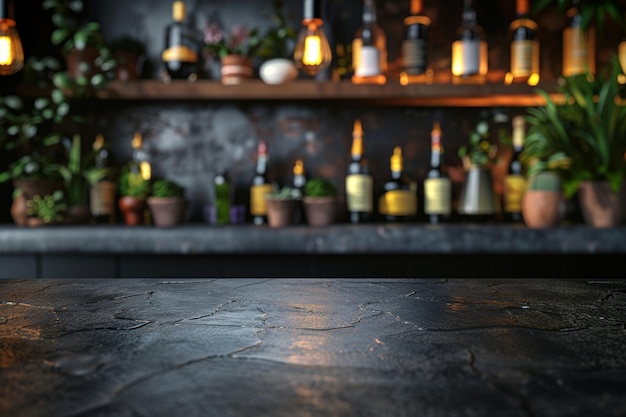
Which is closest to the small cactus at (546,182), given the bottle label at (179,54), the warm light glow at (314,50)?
the warm light glow at (314,50)

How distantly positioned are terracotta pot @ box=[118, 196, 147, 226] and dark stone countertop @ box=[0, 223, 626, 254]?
0.51 ft

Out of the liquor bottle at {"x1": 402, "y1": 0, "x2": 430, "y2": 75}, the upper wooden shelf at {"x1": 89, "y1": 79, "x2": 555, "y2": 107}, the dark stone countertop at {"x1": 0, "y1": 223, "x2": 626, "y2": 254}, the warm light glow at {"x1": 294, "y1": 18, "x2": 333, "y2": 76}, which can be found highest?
the liquor bottle at {"x1": 402, "y1": 0, "x2": 430, "y2": 75}

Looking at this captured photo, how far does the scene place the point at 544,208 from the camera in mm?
1683

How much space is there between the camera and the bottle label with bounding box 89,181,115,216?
78.5 inches

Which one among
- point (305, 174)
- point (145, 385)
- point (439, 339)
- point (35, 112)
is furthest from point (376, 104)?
point (145, 385)

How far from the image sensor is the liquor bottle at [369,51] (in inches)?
75.0

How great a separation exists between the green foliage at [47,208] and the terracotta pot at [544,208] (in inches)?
58.3

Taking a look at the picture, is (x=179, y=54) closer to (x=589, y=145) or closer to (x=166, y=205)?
(x=166, y=205)

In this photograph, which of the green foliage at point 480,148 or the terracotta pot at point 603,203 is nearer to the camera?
the terracotta pot at point 603,203

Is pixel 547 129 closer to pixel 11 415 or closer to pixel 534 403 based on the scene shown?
pixel 534 403

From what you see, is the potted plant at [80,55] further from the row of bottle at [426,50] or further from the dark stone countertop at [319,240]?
the dark stone countertop at [319,240]

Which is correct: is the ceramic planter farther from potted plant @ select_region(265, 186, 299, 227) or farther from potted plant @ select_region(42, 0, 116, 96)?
potted plant @ select_region(42, 0, 116, 96)

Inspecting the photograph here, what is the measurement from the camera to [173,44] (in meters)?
2.06

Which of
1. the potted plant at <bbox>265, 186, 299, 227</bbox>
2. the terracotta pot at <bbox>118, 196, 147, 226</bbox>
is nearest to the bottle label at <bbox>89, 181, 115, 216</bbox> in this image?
the terracotta pot at <bbox>118, 196, 147, 226</bbox>
